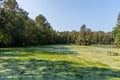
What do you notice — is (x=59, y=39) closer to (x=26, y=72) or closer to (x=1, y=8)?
(x=1, y=8)

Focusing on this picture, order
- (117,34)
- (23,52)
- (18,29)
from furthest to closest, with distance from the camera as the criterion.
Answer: (117,34), (18,29), (23,52)

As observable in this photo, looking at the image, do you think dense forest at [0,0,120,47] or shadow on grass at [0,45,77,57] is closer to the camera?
shadow on grass at [0,45,77,57]

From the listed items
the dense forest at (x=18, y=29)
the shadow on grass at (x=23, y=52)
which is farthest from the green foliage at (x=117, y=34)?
the shadow on grass at (x=23, y=52)

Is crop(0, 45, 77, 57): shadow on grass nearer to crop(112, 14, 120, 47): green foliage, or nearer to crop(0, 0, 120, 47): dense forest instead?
crop(0, 0, 120, 47): dense forest

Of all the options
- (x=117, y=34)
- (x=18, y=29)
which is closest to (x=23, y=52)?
(x=18, y=29)

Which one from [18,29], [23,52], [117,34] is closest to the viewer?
[23,52]

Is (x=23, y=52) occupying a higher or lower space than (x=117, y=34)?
lower

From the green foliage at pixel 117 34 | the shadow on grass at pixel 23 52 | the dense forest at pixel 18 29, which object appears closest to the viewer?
the shadow on grass at pixel 23 52

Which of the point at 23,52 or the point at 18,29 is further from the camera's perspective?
the point at 18,29

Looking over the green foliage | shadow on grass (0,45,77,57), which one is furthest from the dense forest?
shadow on grass (0,45,77,57)

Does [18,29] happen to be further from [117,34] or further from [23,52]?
[117,34]

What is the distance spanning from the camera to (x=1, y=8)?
2347 inches

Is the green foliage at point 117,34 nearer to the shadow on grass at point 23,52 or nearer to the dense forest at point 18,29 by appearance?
the dense forest at point 18,29

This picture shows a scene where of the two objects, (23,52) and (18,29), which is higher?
(18,29)
